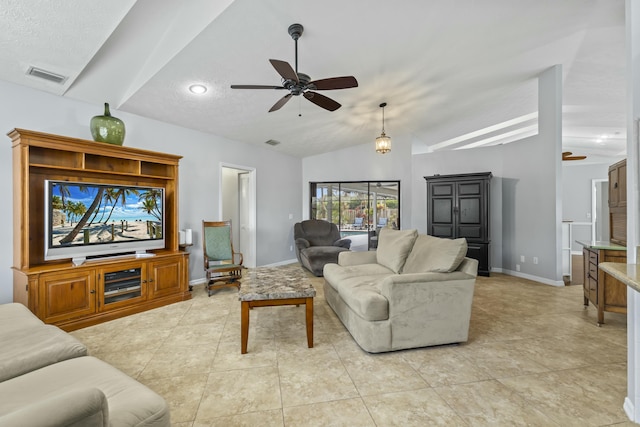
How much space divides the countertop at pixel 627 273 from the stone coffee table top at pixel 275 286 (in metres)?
1.80

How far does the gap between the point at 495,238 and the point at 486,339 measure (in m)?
3.49

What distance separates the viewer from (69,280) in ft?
9.10

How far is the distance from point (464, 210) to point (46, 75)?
5.96 m

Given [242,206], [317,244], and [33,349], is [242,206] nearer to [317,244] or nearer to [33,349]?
[317,244]

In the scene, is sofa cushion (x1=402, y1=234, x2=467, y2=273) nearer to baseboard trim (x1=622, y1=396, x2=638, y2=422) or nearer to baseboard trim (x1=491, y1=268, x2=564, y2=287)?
baseboard trim (x1=622, y1=396, x2=638, y2=422)

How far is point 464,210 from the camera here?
17.0ft

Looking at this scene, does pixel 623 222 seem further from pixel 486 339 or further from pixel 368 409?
pixel 368 409

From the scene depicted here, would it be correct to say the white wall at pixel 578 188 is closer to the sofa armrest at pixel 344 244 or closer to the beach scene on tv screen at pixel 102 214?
the sofa armrest at pixel 344 244

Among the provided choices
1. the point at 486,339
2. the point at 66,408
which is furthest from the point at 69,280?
the point at 486,339

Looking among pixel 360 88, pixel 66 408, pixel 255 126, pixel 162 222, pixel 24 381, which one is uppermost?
pixel 360 88

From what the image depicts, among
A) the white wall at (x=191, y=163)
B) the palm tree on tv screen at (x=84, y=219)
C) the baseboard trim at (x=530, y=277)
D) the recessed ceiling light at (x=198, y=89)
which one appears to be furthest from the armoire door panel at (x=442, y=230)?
the palm tree on tv screen at (x=84, y=219)

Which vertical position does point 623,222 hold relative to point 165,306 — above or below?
above

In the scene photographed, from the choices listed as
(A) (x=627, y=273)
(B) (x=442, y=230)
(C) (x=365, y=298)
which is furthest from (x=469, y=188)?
(A) (x=627, y=273)

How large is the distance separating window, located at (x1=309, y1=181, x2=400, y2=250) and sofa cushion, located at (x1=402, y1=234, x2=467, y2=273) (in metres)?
3.79
